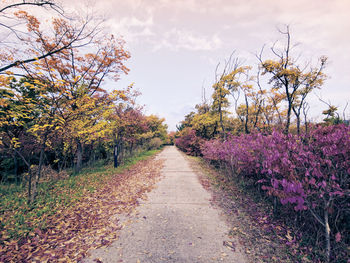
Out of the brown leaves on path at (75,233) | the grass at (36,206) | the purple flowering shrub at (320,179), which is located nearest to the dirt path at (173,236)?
the brown leaves on path at (75,233)

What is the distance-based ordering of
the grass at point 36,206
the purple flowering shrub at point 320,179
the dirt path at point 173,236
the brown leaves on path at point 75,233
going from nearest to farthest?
the purple flowering shrub at point 320,179
the dirt path at point 173,236
the brown leaves on path at point 75,233
the grass at point 36,206

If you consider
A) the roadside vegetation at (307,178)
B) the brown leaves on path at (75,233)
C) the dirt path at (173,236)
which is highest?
the roadside vegetation at (307,178)

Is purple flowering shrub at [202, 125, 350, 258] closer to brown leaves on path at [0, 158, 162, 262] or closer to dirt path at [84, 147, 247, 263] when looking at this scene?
dirt path at [84, 147, 247, 263]

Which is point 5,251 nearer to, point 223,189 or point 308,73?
point 223,189

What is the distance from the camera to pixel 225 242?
10.2ft

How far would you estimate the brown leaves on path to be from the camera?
9.42 feet

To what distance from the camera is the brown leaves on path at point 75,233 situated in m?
2.87

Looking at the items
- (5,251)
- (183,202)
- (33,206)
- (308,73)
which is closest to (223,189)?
(183,202)

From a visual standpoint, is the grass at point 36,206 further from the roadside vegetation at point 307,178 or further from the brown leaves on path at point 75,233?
A: the roadside vegetation at point 307,178

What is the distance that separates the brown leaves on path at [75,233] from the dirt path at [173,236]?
0.37 metres

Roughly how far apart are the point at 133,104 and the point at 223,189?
512 inches

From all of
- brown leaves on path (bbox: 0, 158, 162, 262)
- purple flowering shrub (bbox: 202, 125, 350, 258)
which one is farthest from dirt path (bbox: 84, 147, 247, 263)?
purple flowering shrub (bbox: 202, 125, 350, 258)

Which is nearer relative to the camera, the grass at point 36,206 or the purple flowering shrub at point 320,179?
the purple flowering shrub at point 320,179

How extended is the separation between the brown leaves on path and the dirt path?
37 centimetres
